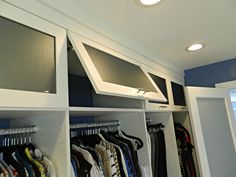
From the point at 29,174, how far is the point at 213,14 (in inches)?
56.4

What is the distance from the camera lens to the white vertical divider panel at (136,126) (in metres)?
1.33

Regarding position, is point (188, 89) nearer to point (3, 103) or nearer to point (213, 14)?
point (213, 14)

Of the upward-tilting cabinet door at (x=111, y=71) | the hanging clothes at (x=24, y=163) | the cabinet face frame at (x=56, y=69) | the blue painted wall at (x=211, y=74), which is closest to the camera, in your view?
the cabinet face frame at (x=56, y=69)

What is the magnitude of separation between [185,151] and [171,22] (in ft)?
4.30

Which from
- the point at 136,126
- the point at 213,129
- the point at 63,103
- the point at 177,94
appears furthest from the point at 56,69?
the point at 213,129

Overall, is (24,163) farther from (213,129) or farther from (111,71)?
(213,129)

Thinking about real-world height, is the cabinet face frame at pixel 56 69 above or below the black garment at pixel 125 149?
above

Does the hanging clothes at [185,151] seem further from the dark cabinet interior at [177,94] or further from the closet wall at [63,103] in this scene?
the dark cabinet interior at [177,94]

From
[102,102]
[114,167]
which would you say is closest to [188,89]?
[102,102]

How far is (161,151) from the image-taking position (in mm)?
1794

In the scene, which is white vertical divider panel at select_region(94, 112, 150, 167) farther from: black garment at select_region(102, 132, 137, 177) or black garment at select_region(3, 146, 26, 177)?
black garment at select_region(3, 146, 26, 177)

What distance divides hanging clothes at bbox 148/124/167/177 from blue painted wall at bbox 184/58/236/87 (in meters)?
1.11

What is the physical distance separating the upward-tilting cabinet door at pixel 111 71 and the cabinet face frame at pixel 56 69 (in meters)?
0.08

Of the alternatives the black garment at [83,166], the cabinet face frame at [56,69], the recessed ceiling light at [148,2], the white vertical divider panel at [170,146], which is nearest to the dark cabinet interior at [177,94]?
the white vertical divider panel at [170,146]
